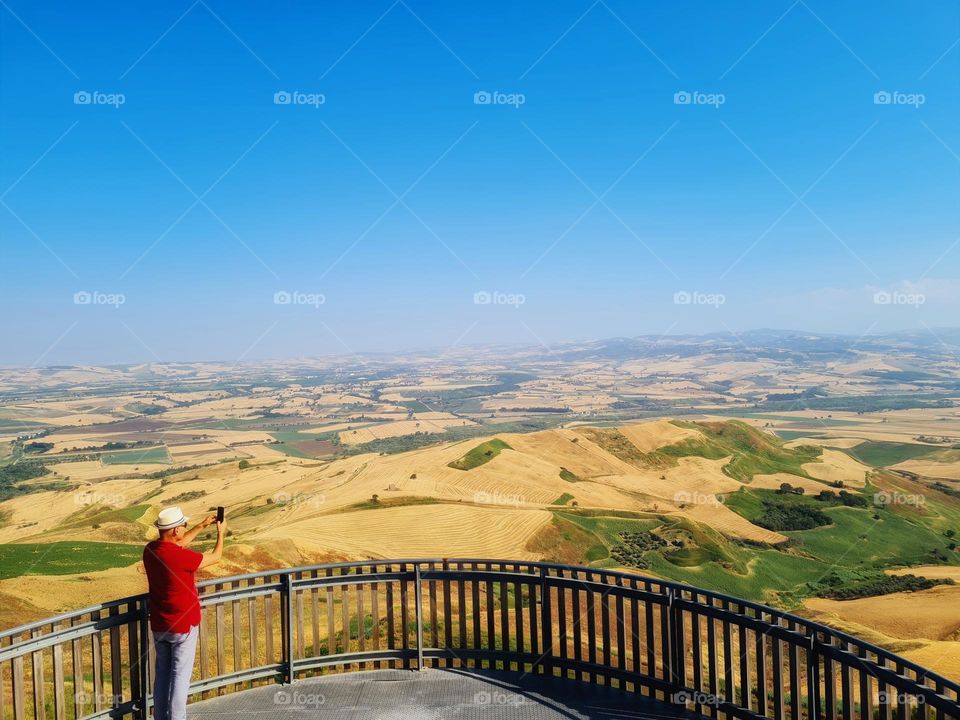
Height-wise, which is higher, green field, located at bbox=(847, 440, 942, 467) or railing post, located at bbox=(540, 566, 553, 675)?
railing post, located at bbox=(540, 566, 553, 675)

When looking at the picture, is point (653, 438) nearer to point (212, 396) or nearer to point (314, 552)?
point (314, 552)

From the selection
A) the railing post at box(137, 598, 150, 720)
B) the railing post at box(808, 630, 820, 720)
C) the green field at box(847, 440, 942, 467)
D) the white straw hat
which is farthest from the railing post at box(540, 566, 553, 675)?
the green field at box(847, 440, 942, 467)

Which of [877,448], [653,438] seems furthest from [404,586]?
[877,448]

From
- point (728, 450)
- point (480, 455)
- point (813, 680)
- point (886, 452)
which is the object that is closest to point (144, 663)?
point (813, 680)

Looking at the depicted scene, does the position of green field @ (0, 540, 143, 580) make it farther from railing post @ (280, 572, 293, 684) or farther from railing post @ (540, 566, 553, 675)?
railing post @ (540, 566, 553, 675)

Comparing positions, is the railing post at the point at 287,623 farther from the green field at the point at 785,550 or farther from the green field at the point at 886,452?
the green field at the point at 886,452

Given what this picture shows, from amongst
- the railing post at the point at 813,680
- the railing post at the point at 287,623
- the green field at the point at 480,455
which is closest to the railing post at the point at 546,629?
the railing post at the point at 813,680
